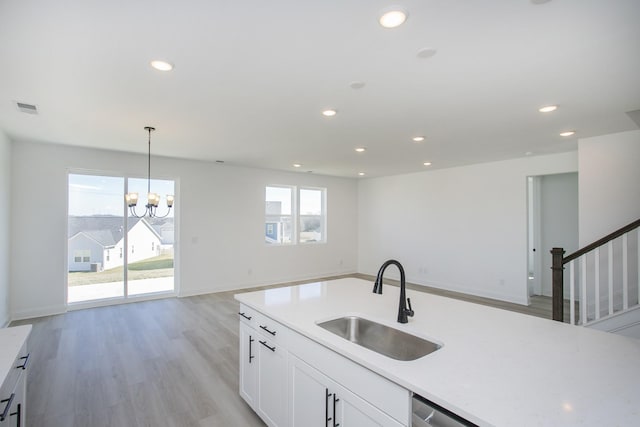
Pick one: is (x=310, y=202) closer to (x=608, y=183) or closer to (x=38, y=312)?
(x=38, y=312)

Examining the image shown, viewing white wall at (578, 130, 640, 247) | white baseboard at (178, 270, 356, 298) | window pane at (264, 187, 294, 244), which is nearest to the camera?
white wall at (578, 130, 640, 247)

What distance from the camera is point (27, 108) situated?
3074mm

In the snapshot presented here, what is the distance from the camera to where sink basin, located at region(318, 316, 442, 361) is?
1.69 meters

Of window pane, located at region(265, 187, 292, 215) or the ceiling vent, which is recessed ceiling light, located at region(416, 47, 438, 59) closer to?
the ceiling vent

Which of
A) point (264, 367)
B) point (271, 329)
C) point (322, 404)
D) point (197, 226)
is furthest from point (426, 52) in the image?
point (197, 226)

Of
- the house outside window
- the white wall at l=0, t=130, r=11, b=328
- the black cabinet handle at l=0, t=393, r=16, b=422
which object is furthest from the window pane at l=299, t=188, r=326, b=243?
the black cabinet handle at l=0, t=393, r=16, b=422

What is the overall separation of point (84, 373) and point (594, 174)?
641 cm

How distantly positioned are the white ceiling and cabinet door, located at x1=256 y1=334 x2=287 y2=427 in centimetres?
193

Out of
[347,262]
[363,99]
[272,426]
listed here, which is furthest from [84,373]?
[347,262]

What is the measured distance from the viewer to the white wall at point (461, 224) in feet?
17.9

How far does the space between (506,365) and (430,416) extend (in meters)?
0.41

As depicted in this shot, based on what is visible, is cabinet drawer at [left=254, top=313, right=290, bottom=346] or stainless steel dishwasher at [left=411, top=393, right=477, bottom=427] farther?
cabinet drawer at [left=254, top=313, right=290, bottom=346]

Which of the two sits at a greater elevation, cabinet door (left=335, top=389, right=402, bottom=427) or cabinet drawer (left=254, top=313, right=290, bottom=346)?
cabinet drawer (left=254, top=313, right=290, bottom=346)

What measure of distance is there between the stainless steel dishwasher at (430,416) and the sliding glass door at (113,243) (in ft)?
18.5
